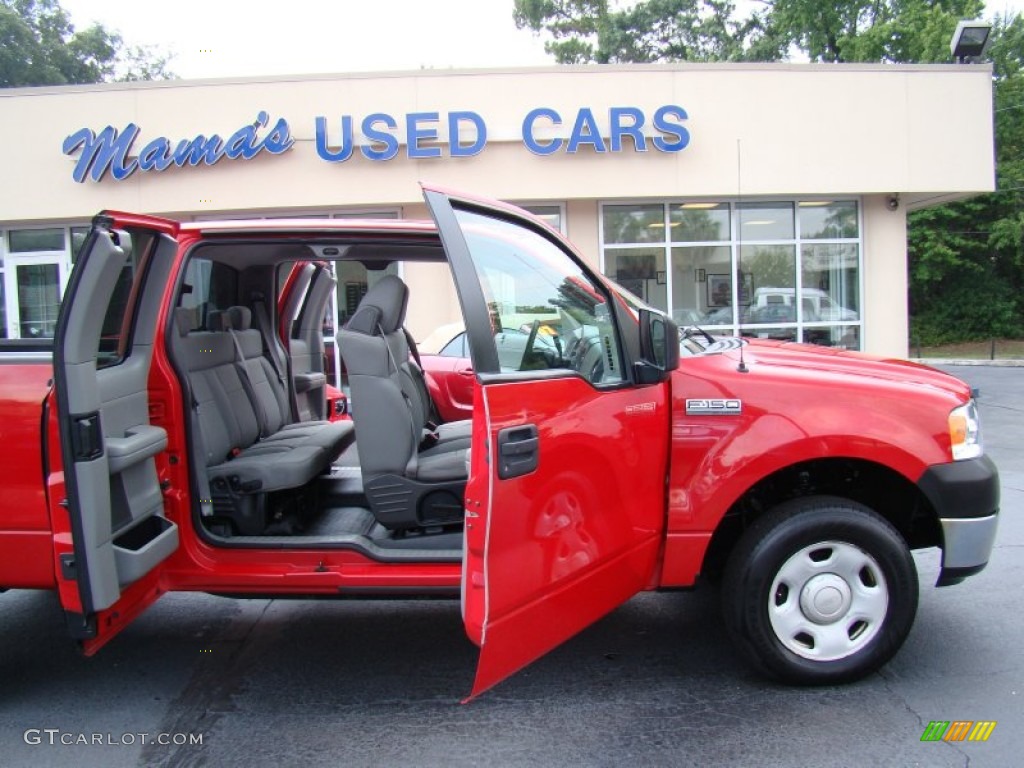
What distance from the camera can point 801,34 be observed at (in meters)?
29.8

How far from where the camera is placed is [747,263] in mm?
13633

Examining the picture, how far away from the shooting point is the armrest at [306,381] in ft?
17.6

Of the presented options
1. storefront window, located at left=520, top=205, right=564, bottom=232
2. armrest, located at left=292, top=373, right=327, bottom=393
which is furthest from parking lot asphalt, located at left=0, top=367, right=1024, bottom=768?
storefront window, located at left=520, top=205, right=564, bottom=232

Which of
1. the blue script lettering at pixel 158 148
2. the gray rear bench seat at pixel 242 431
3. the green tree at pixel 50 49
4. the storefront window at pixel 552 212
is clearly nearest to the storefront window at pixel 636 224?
the storefront window at pixel 552 212

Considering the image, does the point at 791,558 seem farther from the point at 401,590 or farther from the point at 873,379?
the point at 401,590

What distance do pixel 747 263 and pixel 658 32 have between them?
24106 mm

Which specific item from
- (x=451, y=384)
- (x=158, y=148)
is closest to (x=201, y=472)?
(x=451, y=384)

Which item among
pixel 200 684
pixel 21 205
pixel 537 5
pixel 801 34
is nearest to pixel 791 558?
pixel 200 684

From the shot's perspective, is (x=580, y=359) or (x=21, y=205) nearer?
(x=580, y=359)

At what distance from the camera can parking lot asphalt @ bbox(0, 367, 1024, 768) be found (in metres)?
2.94

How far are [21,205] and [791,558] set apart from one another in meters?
14.2

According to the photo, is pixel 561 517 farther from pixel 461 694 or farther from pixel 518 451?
pixel 461 694

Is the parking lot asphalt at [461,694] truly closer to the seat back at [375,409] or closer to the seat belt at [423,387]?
the seat back at [375,409]

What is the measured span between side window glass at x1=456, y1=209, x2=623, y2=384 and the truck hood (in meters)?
0.75
